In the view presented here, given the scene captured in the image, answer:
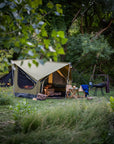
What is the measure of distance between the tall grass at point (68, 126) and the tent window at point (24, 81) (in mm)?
4869

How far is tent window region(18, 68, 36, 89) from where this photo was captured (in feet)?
27.8

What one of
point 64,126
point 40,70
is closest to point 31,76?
point 40,70

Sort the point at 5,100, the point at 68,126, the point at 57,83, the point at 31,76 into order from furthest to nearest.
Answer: the point at 57,83 → the point at 31,76 → the point at 5,100 → the point at 68,126

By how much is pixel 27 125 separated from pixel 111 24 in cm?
1382

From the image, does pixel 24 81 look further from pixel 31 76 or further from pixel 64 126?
pixel 64 126

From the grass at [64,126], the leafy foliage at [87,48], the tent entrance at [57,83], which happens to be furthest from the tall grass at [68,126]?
the leafy foliage at [87,48]

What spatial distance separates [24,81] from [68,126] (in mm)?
5737

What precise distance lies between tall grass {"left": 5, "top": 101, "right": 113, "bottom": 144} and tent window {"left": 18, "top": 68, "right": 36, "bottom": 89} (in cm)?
487

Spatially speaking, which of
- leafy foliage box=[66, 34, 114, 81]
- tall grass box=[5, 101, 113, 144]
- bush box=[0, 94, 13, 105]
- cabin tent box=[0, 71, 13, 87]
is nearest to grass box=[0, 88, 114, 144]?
tall grass box=[5, 101, 113, 144]

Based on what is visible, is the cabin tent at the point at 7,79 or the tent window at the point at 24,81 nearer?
the tent window at the point at 24,81

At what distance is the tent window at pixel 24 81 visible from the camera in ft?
27.8

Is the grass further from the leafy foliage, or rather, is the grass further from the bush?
the leafy foliage

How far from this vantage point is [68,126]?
3150 millimetres

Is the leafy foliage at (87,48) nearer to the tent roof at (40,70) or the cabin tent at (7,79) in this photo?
the tent roof at (40,70)
